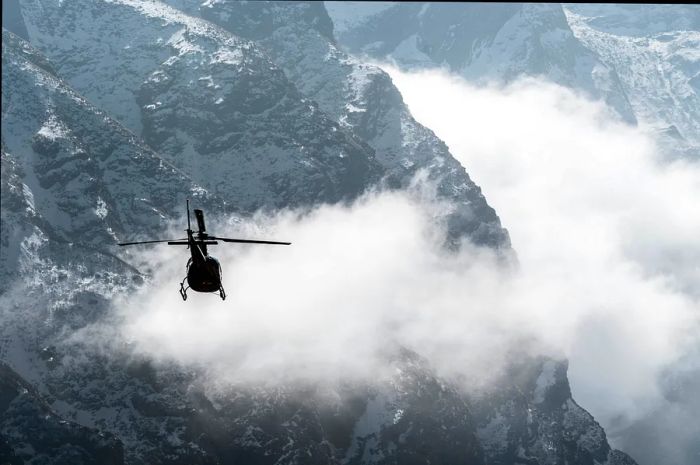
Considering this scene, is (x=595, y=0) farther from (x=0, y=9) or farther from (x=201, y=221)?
(x=201, y=221)

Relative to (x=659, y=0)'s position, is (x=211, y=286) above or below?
below

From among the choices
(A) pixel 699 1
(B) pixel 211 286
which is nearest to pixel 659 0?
(A) pixel 699 1

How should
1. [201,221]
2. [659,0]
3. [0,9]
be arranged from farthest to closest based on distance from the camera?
[201,221] < [659,0] < [0,9]

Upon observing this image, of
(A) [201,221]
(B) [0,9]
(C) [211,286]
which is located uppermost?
(B) [0,9]

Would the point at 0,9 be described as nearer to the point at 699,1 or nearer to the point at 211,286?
the point at 699,1

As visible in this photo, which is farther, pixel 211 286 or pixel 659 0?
pixel 211 286

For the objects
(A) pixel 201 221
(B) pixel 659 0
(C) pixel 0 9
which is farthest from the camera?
(A) pixel 201 221

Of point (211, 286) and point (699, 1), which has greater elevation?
point (699, 1)

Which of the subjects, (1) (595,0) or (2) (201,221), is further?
(2) (201,221)

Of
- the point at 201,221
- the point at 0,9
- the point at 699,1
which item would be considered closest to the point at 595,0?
the point at 699,1
